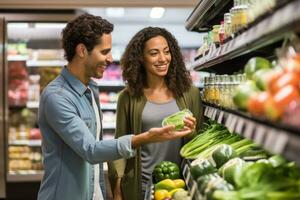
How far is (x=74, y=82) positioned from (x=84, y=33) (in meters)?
0.27

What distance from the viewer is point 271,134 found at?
1.38 meters

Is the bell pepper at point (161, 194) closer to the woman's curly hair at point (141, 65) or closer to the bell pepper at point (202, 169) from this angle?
the bell pepper at point (202, 169)

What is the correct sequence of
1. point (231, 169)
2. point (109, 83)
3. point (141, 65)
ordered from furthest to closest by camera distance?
point (109, 83) → point (141, 65) → point (231, 169)

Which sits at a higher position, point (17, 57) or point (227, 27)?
Answer: point (227, 27)

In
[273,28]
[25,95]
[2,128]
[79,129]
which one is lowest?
[2,128]

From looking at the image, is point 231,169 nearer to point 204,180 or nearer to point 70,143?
point 204,180

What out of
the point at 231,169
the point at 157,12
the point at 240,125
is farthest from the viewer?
the point at 157,12

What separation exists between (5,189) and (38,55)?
1.67 m

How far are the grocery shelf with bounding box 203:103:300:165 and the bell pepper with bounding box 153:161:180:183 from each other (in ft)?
4.34

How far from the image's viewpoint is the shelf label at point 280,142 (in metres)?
1.27

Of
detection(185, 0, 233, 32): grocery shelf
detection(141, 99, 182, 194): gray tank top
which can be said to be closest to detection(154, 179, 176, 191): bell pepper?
detection(141, 99, 182, 194): gray tank top

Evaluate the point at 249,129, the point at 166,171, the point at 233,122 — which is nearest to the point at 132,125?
the point at 166,171

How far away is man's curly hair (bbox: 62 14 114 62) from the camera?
286cm

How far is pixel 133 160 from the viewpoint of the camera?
139 inches
